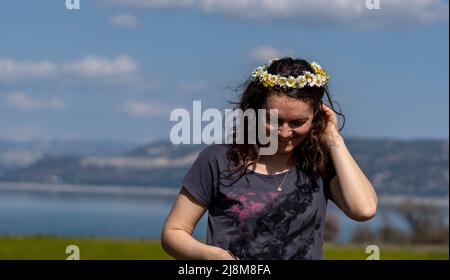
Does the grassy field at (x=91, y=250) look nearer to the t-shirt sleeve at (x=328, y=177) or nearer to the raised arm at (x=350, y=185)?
the t-shirt sleeve at (x=328, y=177)

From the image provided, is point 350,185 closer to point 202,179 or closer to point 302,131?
point 302,131

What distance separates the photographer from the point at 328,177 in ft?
18.8

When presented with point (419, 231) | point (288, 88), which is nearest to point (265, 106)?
point (288, 88)

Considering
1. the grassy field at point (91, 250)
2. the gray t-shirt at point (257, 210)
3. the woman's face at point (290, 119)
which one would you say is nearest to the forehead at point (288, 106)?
the woman's face at point (290, 119)

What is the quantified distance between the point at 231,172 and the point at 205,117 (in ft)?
3.00

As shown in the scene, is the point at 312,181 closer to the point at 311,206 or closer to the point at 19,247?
the point at 311,206

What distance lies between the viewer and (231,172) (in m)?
5.54

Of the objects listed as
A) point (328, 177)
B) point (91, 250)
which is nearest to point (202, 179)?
point (328, 177)

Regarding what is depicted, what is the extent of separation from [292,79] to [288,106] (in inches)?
6.7

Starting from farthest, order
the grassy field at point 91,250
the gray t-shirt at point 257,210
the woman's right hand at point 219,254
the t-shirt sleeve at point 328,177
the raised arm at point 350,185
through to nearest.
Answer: the grassy field at point 91,250
the t-shirt sleeve at point 328,177
the raised arm at point 350,185
the gray t-shirt at point 257,210
the woman's right hand at point 219,254

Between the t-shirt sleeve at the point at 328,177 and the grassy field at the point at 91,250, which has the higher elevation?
the t-shirt sleeve at the point at 328,177

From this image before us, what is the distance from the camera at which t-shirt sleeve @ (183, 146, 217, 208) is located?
551 centimetres

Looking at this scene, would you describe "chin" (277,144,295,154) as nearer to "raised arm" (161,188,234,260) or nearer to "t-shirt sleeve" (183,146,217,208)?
"t-shirt sleeve" (183,146,217,208)

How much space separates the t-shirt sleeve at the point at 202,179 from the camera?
5.51 metres
